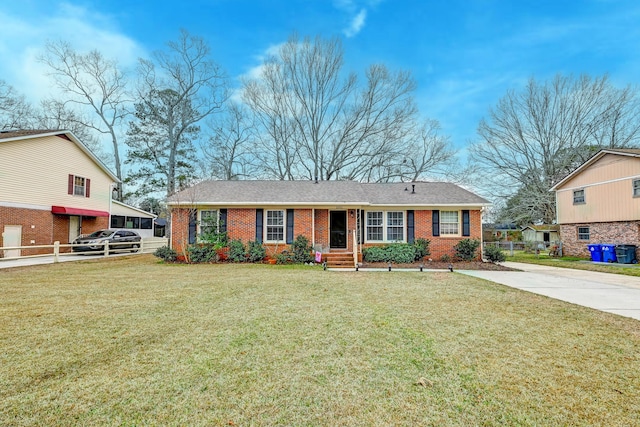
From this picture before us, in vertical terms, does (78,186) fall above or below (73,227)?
above

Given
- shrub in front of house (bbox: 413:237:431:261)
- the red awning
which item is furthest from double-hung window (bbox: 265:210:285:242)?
the red awning

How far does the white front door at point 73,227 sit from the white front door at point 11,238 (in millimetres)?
3110

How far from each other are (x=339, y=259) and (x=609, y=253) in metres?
14.8

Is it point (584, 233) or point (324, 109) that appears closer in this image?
point (584, 233)

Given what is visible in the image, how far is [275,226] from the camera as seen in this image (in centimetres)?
1480

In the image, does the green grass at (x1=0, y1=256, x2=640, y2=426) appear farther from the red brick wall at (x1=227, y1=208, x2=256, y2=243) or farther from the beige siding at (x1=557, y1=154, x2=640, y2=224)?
the beige siding at (x1=557, y1=154, x2=640, y2=224)

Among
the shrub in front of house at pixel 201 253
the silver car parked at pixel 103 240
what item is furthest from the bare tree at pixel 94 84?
the shrub in front of house at pixel 201 253

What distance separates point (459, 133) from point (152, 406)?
31345 mm

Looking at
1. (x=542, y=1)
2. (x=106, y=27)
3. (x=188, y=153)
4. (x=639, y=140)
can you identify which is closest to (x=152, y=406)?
(x=106, y=27)

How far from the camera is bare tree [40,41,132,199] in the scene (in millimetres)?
25672

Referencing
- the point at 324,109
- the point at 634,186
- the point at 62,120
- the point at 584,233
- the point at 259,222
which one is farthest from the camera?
the point at 324,109

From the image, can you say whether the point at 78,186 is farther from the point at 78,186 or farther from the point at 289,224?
the point at 289,224

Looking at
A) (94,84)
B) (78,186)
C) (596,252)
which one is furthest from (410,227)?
(94,84)

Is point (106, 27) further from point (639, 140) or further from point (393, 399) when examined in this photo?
point (639, 140)
